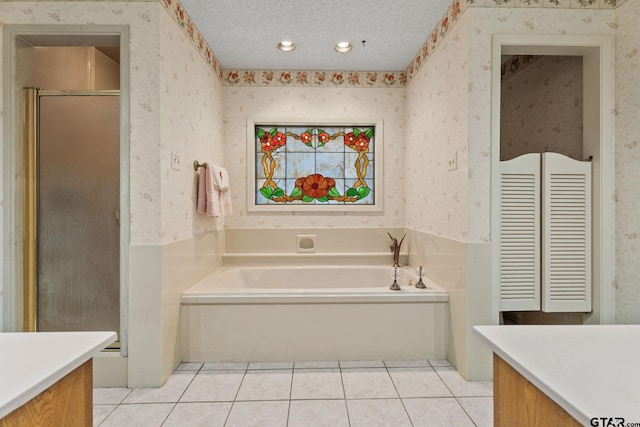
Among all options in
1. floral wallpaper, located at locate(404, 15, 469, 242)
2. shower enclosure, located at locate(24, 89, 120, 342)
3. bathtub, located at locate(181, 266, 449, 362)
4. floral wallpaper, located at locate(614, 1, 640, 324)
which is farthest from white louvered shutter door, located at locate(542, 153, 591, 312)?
shower enclosure, located at locate(24, 89, 120, 342)

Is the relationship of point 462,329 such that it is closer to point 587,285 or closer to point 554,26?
point 587,285

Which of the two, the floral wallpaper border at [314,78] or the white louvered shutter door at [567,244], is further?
the floral wallpaper border at [314,78]

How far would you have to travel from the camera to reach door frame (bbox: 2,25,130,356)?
2031 millimetres

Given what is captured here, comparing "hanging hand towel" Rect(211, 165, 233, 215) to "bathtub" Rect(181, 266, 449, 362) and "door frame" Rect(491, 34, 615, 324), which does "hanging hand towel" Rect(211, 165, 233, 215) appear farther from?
"door frame" Rect(491, 34, 615, 324)

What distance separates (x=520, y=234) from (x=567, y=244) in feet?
0.98

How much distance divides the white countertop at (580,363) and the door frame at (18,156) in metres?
1.94

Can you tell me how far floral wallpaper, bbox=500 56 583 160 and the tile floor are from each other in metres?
1.78

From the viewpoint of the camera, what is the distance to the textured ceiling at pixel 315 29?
91.0 inches

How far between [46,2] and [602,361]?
2952 mm

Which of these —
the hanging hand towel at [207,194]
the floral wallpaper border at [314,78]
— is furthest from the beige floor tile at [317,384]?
the floral wallpaper border at [314,78]

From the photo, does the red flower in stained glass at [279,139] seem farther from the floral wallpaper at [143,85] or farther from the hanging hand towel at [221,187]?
the floral wallpaper at [143,85]

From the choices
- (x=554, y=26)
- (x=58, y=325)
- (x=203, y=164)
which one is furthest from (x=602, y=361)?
(x=58, y=325)

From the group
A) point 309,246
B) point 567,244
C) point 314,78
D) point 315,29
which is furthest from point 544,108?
point 309,246

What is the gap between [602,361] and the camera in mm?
802
